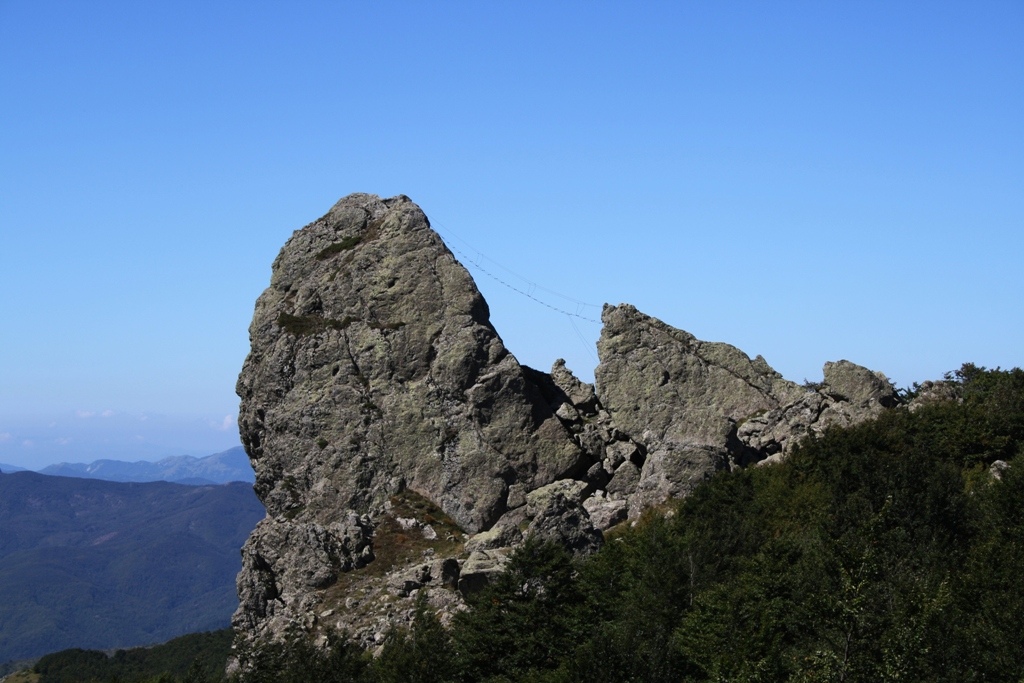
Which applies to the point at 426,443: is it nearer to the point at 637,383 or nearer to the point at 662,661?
the point at 637,383

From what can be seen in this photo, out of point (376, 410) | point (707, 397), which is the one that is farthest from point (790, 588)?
point (376, 410)

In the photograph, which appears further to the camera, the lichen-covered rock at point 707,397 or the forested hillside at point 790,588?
the lichen-covered rock at point 707,397

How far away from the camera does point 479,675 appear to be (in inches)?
1764

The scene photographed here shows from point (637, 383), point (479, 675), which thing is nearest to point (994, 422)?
point (637, 383)

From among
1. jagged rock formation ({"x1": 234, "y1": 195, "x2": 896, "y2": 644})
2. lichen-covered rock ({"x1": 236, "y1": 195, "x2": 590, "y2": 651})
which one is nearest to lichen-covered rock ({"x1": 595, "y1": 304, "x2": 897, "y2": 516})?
jagged rock formation ({"x1": 234, "y1": 195, "x2": 896, "y2": 644})

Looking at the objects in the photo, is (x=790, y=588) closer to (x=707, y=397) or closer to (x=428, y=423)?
(x=707, y=397)

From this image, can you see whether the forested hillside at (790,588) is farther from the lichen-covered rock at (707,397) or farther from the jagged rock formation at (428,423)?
the jagged rock formation at (428,423)

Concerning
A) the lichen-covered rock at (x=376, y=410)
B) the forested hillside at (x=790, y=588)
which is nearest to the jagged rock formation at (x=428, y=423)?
the lichen-covered rock at (x=376, y=410)

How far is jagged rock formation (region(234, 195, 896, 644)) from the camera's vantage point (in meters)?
56.3

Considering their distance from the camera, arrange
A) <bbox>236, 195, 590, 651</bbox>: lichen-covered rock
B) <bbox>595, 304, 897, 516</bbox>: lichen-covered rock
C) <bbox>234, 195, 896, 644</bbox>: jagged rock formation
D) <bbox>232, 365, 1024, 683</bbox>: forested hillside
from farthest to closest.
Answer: <bbox>595, 304, 897, 516</bbox>: lichen-covered rock < <bbox>236, 195, 590, 651</bbox>: lichen-covered rock < <bbox>234, 195, 896, 644</bbox>: jagged rock formation < <bbox>232, 365, 1024, 683</bbox>: forested hillside

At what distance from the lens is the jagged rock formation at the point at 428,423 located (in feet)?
185

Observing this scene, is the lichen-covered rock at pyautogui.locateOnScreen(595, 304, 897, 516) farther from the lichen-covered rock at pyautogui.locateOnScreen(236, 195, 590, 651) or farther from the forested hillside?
the lichen-covered rock at pyautogui.locateOnScreen(236, 195, 590, 651)

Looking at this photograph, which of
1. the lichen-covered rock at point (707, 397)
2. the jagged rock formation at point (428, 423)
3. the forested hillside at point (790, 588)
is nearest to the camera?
the forested hillside at point (790, 588)

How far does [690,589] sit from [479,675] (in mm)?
10967
